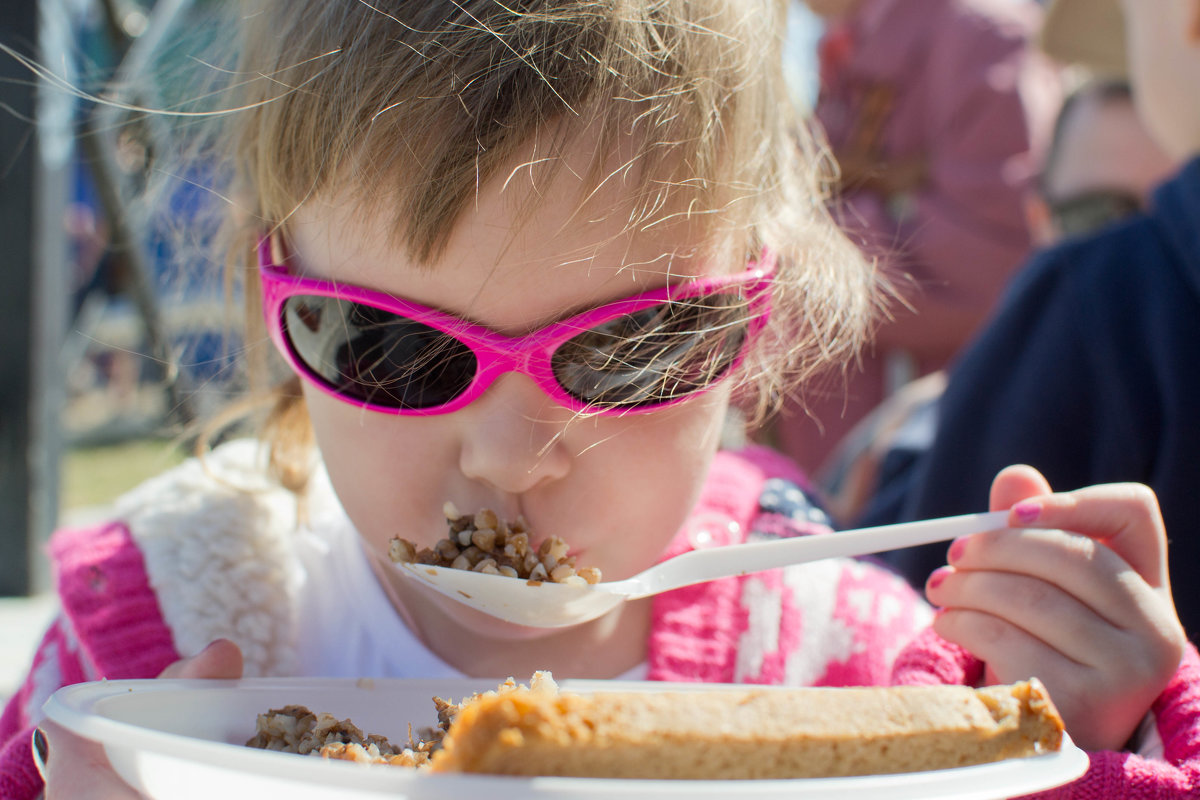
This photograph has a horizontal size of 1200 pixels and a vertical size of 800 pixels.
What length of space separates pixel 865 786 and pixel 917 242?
2999mm

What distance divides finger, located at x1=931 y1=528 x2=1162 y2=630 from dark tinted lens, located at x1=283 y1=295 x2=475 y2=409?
0.59 m

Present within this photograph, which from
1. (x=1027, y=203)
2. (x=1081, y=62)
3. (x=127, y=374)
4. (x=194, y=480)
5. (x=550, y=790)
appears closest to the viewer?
(x=550, y=790)

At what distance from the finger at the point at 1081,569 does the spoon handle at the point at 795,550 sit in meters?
0.06

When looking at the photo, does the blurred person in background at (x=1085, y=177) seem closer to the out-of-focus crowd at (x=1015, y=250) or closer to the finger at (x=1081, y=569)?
the out-of-focus crowd at (x=1015, y=250)

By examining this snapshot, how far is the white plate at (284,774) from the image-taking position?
0.51 m

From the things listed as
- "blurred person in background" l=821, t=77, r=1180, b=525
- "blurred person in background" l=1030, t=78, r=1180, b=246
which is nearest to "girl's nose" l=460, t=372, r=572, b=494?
"blurred person in background" l=821, t=77, r=1180, b=525

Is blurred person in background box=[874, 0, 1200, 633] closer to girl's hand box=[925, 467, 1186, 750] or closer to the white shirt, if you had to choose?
girl's hand box=[925, 467, 1186, 750]

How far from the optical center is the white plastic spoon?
91 cm

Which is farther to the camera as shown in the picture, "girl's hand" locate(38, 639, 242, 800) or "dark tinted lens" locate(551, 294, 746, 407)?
"dark tinted lens" locate(551, 294, 746, 407)

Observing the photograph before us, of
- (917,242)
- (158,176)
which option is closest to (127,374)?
(917,242)

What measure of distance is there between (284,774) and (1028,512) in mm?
779

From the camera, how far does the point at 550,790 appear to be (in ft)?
1.67

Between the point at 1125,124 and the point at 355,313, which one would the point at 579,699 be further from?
the point at 1125,124

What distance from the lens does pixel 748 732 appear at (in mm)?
594
